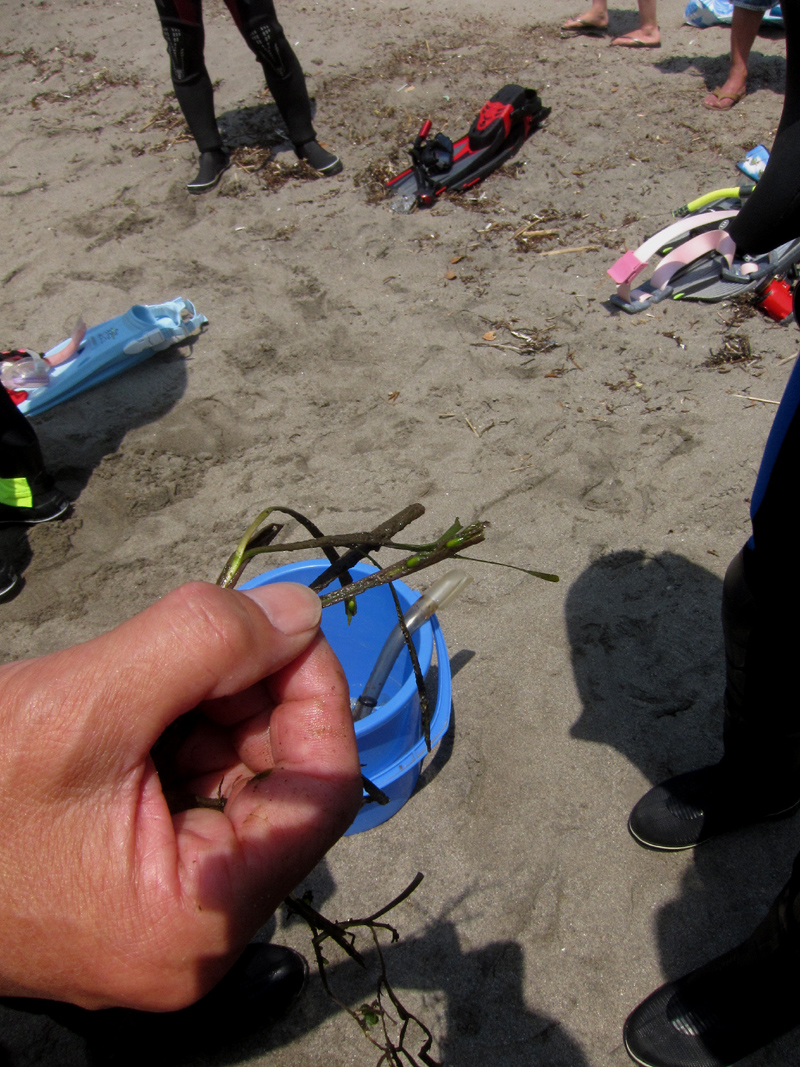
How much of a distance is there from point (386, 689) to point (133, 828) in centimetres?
128

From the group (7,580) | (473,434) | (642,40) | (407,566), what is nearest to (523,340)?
(473,434)

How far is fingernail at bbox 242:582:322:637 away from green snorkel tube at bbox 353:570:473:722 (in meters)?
0.53

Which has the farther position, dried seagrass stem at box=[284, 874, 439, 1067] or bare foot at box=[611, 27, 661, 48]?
bare foot at box=[611, 27, 661, 48]

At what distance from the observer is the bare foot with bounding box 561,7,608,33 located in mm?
5234

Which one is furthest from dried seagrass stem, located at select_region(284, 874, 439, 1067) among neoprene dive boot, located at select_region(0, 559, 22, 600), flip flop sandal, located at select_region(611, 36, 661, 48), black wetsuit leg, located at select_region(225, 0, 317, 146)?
flip flop sandal, located at select_region(611, 36, 661, 48)

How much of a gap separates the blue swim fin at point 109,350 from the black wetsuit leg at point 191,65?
5.69ft

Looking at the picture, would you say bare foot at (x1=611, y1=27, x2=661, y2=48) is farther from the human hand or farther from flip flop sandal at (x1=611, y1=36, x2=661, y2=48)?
the human hand

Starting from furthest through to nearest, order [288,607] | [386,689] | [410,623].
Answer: [386,689] < [410,623] < [288,607]

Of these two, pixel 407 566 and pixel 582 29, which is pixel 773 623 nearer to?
pixel 407 566

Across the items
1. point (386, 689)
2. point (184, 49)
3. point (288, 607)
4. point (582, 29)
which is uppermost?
point (184, 49)

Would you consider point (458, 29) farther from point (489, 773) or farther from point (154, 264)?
point (489, 773)

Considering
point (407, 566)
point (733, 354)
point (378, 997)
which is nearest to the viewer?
point (407, 566)

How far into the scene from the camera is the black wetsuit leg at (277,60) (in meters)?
3.93

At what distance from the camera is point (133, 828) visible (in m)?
0.84
